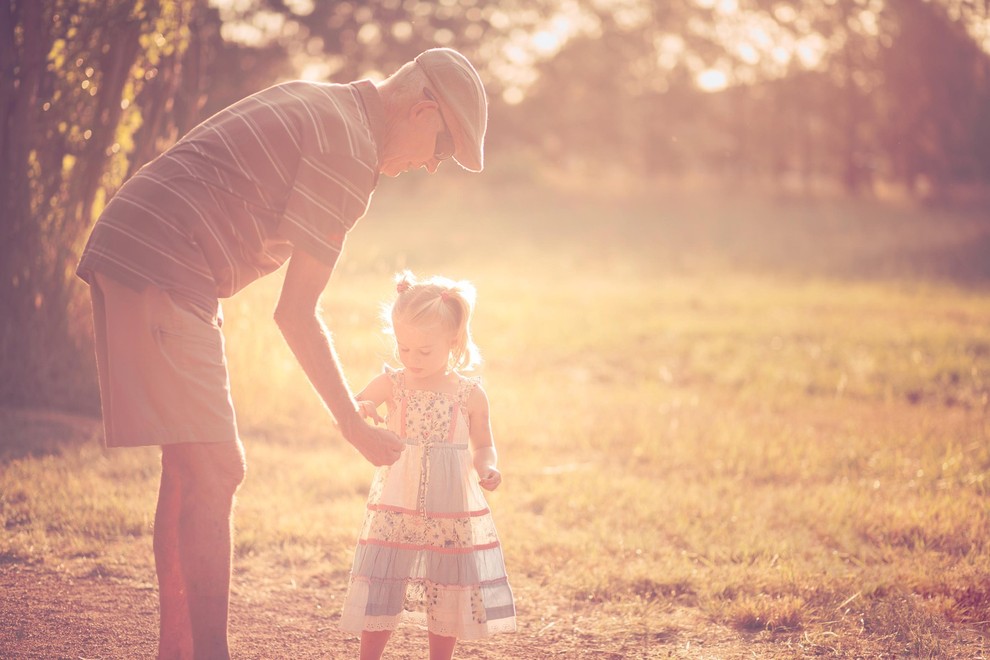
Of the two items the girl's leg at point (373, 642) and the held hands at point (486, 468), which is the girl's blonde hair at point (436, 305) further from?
the girl's leg at point (373, 642)

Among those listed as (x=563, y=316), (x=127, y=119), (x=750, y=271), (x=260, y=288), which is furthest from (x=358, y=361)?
(x=750, y=271)

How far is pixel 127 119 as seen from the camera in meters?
7.75

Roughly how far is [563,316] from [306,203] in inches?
472

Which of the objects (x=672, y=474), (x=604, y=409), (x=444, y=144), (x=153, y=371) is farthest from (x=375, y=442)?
(x=604, y=409)

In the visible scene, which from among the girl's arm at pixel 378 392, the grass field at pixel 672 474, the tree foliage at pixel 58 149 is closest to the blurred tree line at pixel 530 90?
the tree foliage at pixel 58 149

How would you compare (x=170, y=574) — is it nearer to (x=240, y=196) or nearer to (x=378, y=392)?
(x=378, y=392)

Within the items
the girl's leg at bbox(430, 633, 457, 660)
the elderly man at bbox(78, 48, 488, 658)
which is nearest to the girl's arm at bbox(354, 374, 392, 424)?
the elderly man at bbox(78, 48, 488, 658)

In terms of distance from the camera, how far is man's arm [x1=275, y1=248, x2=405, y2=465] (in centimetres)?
318

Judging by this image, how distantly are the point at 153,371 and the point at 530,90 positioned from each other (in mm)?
37844

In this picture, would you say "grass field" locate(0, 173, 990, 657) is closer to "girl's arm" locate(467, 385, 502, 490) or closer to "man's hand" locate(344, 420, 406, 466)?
"girl's arm" locate(467, 385, 502, 490)

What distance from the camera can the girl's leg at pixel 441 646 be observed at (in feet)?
12.3

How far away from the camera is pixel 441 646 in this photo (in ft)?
12.3

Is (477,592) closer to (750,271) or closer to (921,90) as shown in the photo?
(750,271)

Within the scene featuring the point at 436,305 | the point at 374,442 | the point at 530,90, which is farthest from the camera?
the point at 530,90
